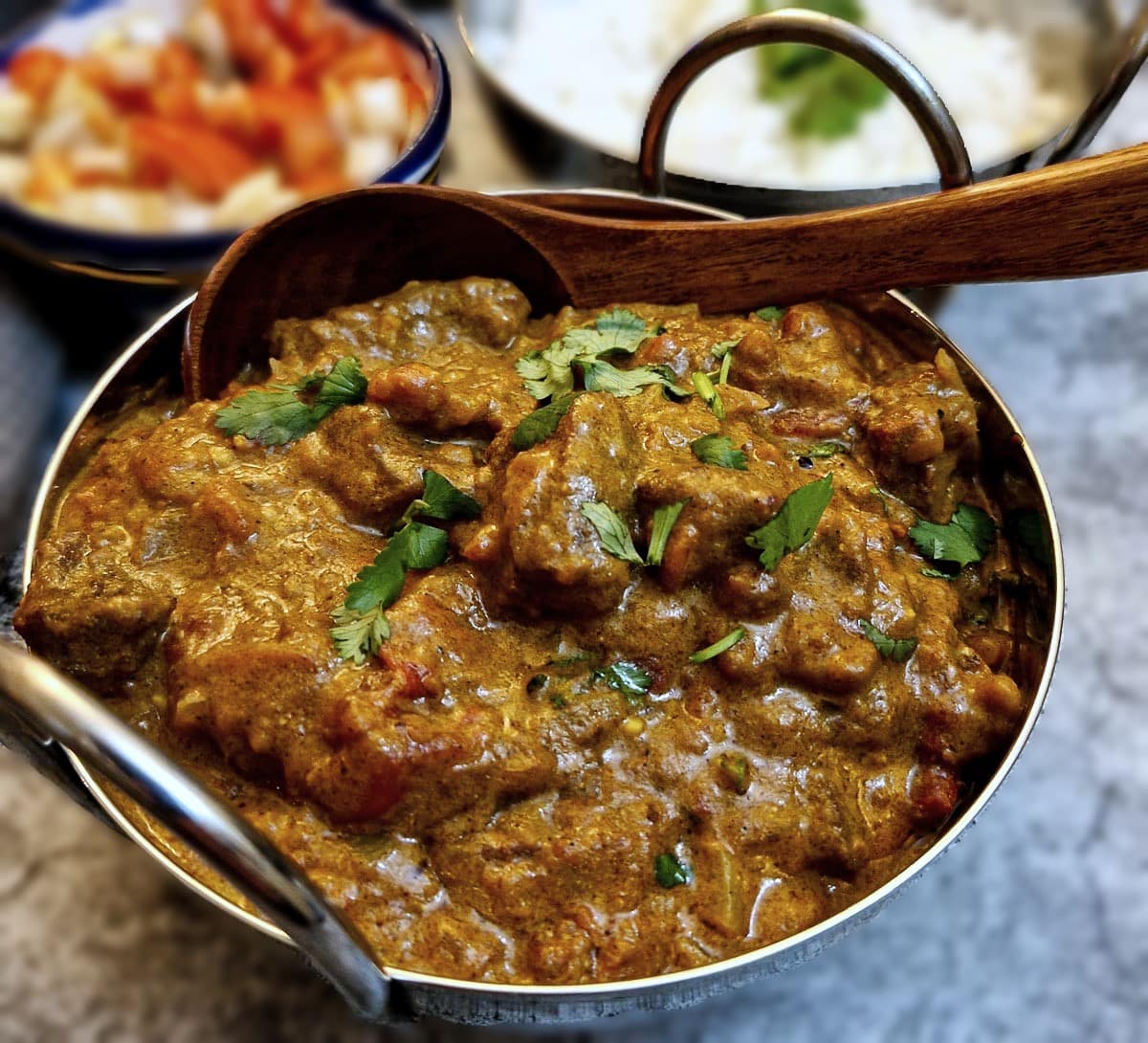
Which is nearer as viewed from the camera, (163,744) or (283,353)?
(163,744)

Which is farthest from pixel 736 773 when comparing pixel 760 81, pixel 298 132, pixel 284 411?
pixel 760 81

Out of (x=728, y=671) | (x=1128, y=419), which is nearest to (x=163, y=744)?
(x=728, y=671)

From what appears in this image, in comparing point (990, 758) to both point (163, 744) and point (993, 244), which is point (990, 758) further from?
point (163, 744)

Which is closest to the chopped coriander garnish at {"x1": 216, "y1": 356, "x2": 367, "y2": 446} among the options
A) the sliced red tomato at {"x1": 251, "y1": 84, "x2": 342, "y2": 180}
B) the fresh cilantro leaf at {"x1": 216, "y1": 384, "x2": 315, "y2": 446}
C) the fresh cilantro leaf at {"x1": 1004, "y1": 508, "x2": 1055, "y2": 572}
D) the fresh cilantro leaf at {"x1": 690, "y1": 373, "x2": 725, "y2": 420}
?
the fresh cilantro leaf at {"x1": 216, "y1": 384, "x2": 315, "y2": 446}

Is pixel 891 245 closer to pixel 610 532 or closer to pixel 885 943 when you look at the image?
pixel 610 532

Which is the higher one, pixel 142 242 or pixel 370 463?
pixel 370 463

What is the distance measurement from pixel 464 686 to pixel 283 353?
503 mm

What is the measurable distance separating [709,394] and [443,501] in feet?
0.97

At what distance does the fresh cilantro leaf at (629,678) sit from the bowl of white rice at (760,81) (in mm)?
1229

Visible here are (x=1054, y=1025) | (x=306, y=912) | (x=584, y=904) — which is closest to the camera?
(x=306, y=912)

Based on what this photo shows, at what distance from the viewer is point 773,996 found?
145 cm

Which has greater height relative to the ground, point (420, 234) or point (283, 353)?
point (420, 234)

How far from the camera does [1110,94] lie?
55.3 inches

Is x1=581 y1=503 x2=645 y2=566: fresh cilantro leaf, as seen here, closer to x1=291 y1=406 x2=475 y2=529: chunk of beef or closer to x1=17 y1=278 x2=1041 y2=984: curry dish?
x1=17 y1=278 x2=1041 y2=984: curry dish
